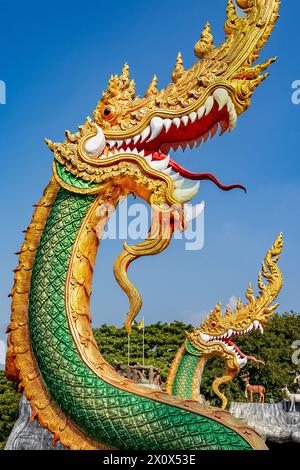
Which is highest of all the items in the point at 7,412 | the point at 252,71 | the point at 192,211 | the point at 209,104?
the point at 252,71

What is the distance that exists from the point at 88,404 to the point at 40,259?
1.10 metres

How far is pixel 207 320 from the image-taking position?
46.1ft

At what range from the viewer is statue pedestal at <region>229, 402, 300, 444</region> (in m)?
13.7

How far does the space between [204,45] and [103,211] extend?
1475 mm

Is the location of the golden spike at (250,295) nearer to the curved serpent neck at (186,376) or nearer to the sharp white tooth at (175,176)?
the curved serpent neck at (186,376)

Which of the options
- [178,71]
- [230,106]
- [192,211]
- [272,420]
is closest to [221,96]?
[230,106]

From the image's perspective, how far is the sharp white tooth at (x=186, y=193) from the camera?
407 cm

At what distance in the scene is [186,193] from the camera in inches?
162

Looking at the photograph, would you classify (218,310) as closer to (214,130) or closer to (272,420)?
(272,420)

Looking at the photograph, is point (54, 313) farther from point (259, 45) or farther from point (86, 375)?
point (259, 45)

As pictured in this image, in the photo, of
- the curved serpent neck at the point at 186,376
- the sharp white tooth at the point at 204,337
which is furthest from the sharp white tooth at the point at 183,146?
the sharp white tooth at the point at 204,337

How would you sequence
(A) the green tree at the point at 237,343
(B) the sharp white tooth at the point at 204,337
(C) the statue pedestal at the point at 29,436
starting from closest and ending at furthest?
(C) the statue pedestal at the point at 29,436, (B) the sharp white tooth at the point at 204,337, (A) the green tree at the point at 237,343

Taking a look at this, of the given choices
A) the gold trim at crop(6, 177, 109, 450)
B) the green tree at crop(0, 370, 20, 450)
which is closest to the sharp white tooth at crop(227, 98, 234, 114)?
the gold trim at crop(6, 177, 109, 450)
